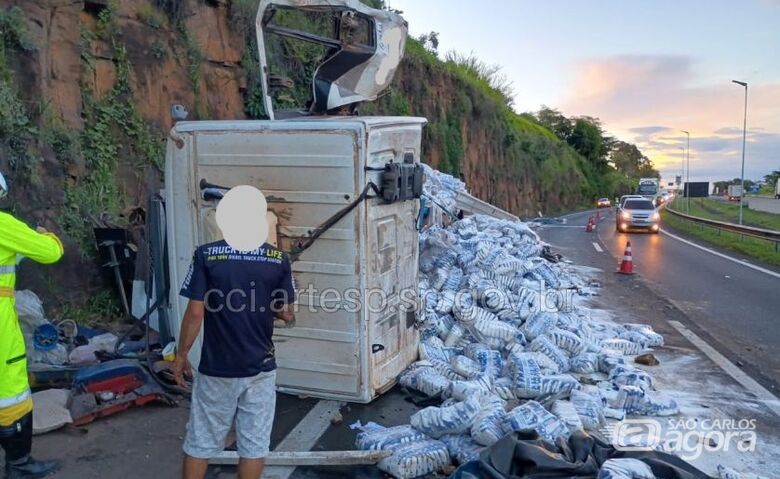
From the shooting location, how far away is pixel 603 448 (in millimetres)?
3781

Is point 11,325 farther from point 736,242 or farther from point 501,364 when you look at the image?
point 736,242

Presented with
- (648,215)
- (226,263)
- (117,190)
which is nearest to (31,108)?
(117,190)

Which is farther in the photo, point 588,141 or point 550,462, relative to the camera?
point 588,141

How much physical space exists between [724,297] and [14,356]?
33.9 ft

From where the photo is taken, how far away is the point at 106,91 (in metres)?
8.20

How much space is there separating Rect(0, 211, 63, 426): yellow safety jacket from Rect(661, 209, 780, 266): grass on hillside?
15924 millimetres

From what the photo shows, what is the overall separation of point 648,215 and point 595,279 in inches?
579

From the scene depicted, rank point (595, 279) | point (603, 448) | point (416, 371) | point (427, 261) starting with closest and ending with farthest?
point (603, 448) → point (416, 371) → point (427, 261) → point (595, 279)

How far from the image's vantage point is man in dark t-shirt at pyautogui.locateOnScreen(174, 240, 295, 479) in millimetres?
3213

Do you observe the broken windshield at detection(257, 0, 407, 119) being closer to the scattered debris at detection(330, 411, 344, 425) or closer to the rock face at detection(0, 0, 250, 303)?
the scattered debris at detection(330, 411, 344, 425)

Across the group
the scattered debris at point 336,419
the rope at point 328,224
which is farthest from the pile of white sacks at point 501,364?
the rope at point 328,224

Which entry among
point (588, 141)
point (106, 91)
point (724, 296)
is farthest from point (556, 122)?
point (106, 91)

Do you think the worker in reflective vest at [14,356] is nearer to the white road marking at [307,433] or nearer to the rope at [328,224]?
the white road marking at [307,433]

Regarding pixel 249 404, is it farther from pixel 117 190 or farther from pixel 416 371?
pixel 117 190
